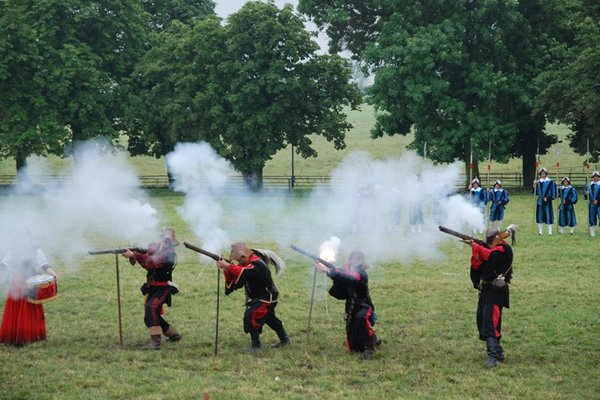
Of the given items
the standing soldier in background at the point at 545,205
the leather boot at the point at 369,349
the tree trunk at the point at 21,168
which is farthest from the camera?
the tree trunk at the point at 21,168

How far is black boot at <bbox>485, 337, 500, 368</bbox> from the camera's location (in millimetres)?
11219

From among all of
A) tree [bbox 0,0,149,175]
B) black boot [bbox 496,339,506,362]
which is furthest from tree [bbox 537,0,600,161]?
black boot [bbox 496,339,506,362]

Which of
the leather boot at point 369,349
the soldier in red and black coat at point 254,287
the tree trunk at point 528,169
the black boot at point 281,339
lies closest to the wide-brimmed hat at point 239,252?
the soldier in red and black coat at point 254,287

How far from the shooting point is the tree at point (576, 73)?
39906 mm

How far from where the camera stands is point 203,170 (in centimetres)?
2252

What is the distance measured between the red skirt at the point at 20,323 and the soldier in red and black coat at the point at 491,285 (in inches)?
292

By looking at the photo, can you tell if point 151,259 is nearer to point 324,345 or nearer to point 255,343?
point 255,343

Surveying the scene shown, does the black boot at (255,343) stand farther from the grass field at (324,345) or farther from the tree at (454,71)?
the tree at (454,71)

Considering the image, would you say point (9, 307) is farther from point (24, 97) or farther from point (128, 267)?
point (24, 97)

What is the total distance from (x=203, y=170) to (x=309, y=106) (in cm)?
2350

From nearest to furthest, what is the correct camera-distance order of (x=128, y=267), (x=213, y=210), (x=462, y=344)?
(x=462, y=344) < (x=128, y=267) < (x=213, y=210)

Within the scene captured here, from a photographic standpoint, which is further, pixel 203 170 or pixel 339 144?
pixel 339 144

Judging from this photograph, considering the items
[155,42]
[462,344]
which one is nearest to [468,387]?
[462,344]

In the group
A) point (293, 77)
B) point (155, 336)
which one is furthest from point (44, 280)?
point (293, 77)
